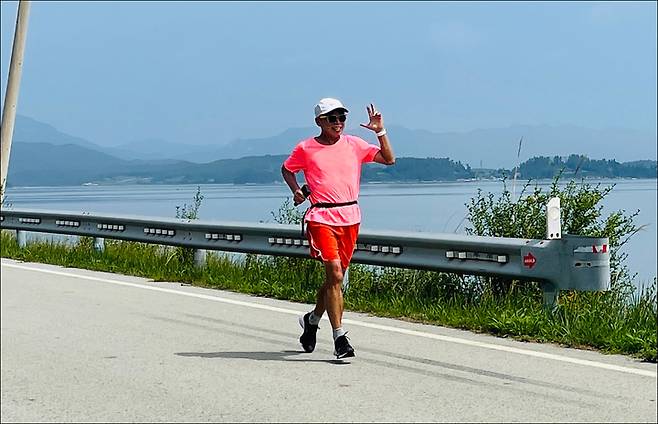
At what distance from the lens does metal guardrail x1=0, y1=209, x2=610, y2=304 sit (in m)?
9.49

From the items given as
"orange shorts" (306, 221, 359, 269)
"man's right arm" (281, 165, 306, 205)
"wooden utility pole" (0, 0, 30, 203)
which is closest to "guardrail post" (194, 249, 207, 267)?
"man's right arm" (281, 165, 306, 205)

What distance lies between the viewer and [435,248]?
1089 centimetres

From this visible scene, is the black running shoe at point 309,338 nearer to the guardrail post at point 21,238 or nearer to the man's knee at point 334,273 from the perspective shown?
the man's knee at point 334,273

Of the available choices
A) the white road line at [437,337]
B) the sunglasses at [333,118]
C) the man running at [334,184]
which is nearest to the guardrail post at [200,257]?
the white road line at [437,337]

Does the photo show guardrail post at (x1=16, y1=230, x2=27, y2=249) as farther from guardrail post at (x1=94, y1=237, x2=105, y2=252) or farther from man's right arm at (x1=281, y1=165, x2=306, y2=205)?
man's right arm at (x1=281, y1=165, x2=306, y2=205)

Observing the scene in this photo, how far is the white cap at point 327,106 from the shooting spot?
855 centimetres

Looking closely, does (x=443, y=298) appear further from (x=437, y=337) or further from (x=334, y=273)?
(x=334, y=273)

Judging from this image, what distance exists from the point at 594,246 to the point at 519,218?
262 centimetres

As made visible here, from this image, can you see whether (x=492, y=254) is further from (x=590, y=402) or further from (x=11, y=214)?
(x=11, y=214)

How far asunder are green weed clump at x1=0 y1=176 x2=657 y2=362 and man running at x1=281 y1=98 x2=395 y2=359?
1724mm

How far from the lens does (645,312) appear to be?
938cm

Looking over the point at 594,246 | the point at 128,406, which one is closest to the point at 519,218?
the point at 594,246

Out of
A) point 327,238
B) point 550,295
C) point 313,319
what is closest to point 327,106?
point 327,238

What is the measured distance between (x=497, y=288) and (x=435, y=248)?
2.50 feet
